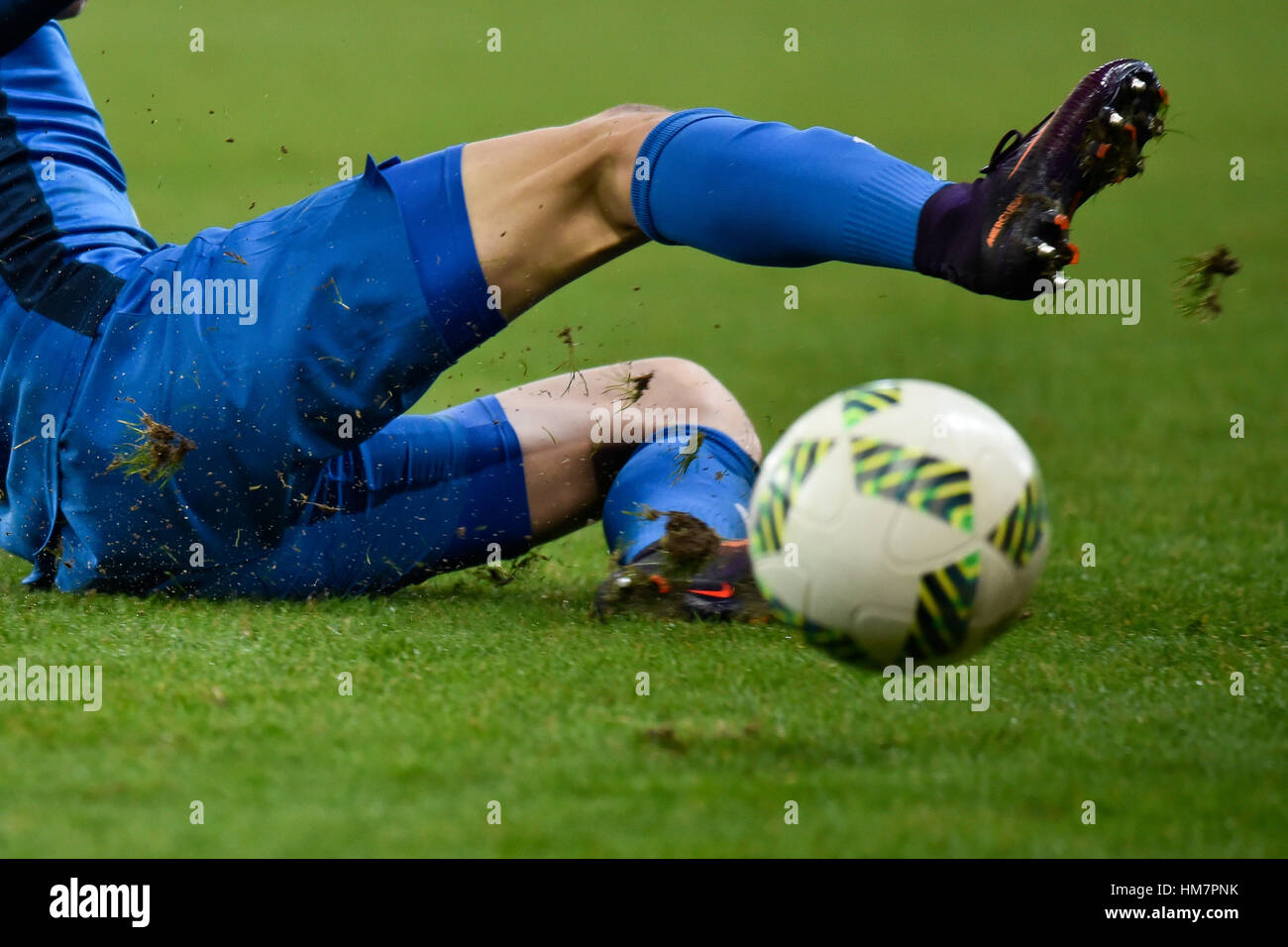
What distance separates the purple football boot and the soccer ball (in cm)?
24

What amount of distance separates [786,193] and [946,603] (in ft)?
2.71

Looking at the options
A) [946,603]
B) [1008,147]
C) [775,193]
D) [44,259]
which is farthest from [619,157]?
[44,259]

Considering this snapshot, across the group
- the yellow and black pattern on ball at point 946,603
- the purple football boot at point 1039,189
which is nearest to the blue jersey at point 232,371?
the purple football boot at point 1039,189

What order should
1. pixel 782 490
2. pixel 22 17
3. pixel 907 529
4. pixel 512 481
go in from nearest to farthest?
1. pixel 907 529
2. pixel 782 490
3. pixel 22 17
4. pixel 512 481

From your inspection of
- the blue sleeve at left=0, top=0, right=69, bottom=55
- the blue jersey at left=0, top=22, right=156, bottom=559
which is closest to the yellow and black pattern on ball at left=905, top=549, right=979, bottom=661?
the blue jersey at left=0, top=22, right=156, bottom=559

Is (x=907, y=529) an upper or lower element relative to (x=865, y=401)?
lower

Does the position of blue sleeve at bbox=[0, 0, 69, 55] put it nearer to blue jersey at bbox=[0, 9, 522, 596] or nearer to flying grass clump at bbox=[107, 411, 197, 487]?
blue jersey at bbox=[0, 9, 522, 596]

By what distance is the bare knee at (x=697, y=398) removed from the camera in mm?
3936

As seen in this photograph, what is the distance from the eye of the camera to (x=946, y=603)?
2.61m

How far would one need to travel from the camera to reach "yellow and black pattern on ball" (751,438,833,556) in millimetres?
2697

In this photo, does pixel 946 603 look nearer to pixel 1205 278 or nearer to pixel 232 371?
pixel 1205 278

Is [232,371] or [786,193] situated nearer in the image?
[786,193]
